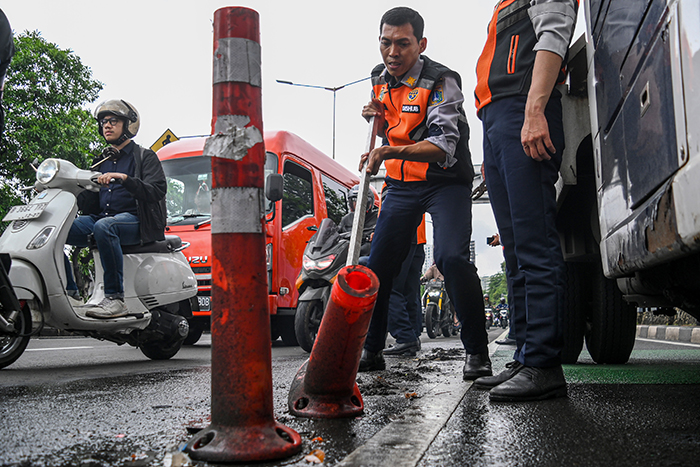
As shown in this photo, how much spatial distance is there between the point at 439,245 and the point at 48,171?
10.6 feet

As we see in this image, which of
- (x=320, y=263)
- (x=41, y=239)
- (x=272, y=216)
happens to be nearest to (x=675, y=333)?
(x=320, y=263)

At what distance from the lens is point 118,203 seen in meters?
5.20

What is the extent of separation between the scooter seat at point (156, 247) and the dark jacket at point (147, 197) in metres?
0.09

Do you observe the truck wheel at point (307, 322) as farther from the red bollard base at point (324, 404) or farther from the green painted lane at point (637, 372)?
the red bollard base at point (324, 404)

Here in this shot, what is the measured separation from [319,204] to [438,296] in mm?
5006

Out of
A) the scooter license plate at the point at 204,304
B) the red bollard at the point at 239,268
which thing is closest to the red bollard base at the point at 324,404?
the red bollard at the point at 239,268

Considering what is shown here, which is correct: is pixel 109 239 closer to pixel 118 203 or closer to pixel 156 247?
pixel 118 203

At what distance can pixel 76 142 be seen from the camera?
72.4 feet

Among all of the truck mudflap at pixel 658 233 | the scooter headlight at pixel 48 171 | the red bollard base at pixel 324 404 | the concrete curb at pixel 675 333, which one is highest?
the scooter headlight at pixel 48 171

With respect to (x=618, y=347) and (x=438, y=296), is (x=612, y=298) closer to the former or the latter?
(x=618, y=347)

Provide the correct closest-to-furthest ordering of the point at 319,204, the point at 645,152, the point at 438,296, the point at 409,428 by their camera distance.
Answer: the point at 409,428 < the point at 645,152 < the point at 319,204 < the point at 438,296

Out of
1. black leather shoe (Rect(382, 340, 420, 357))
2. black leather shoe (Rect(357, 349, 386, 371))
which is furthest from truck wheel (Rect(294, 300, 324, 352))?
black leather shoe (Rect(357, 349, 386, 371))

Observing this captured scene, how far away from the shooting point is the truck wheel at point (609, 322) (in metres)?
4.15

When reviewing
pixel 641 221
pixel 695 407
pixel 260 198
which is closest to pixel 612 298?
pixel 695 407
